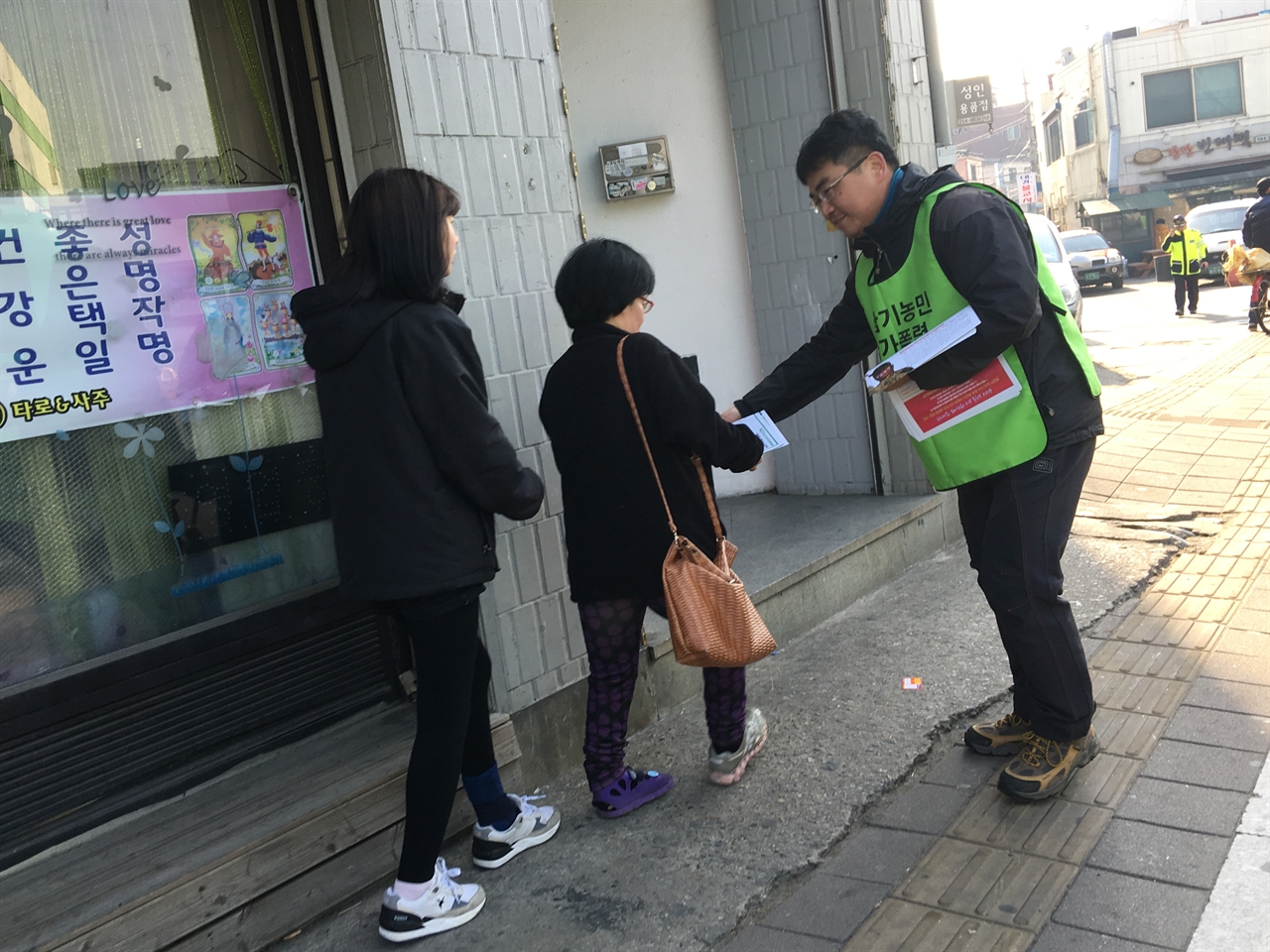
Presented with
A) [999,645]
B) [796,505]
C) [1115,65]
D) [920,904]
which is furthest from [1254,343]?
[1115,65]

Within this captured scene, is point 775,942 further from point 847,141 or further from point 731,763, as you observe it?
point 847,141

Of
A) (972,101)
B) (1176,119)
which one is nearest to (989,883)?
(972,101)

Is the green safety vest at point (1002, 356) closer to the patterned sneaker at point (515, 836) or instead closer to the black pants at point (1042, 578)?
the black pants at point (1042, 578)

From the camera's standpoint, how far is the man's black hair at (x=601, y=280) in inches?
121

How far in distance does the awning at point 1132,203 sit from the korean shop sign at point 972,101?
22337mm

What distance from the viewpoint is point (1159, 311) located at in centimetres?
1895

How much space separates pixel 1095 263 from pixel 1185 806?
25319mm

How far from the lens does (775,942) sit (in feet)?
8.81

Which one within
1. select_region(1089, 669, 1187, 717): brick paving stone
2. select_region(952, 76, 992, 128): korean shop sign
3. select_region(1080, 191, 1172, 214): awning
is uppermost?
select_region(952, 76, 992, 128): korean shop sign

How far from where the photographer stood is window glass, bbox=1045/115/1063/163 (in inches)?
1879

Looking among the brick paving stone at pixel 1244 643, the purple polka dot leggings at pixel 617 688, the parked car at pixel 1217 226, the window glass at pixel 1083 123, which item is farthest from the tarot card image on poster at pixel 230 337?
the window glass at pixel 1083 123

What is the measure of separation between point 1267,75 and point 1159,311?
24.5 meters

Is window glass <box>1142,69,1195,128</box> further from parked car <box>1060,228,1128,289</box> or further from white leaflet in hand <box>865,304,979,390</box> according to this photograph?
white leaflet in hand <box>865,304,979,390</box>

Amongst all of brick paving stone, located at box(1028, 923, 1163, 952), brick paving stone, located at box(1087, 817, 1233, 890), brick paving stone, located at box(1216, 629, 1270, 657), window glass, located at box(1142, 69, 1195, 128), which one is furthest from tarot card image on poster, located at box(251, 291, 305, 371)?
window glass, located at box(1142, 69, 1195, 128)
